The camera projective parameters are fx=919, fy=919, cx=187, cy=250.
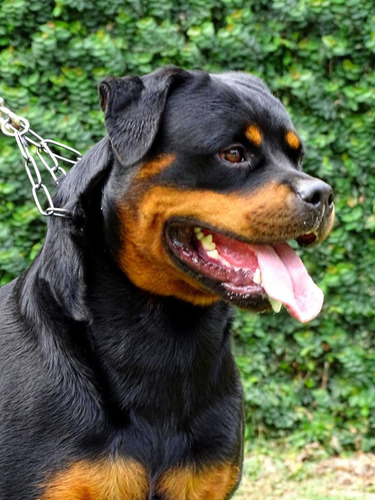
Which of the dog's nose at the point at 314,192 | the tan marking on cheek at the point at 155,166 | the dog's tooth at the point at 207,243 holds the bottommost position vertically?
the dog's tooth at the point at 207,243

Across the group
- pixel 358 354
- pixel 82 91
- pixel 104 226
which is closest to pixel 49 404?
pixel 104 226

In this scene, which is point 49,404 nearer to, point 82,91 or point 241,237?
point 241,237

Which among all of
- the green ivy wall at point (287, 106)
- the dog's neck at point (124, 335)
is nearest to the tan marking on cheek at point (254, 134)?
the dog's neck at point (124, 335)

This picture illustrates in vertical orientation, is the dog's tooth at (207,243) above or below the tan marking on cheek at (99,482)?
above

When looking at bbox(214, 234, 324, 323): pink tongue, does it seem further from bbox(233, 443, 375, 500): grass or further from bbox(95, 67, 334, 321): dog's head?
bbox(233, 443, 375, 500): grass

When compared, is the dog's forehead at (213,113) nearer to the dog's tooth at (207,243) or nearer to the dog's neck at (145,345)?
the dog's tooth at (207,243)

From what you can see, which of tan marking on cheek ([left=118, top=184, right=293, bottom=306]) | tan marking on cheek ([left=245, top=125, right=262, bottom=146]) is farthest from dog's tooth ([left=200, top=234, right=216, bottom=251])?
tan marking on cheek ([left=245, top=125, right=262, bottom=146])

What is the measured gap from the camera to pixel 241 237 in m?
2.96

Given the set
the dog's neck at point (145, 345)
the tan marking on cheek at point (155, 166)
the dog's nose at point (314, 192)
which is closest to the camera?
the dog's nose at point (314, 192)

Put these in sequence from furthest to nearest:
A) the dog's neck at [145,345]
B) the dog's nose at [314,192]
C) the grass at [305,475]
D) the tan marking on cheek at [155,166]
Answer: the grass at [305,475]
the dog's neck at [145,345]
the tan marking on cheek at [155,166]
the dog's nose at [314,192]

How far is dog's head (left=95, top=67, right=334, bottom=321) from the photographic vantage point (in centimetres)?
296

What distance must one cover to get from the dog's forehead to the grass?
9.26 feet

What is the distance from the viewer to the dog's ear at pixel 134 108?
9.82 ft

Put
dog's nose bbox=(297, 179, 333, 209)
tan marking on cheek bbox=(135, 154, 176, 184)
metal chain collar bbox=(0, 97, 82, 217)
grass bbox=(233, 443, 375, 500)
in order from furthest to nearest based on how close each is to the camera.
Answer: grass bbox=(233, 443, 375, 500), metal chain collar bbox=(0, 97, 82, 217), tan marking on cheek bbox=(135, 154, 176, 184), dog's nose bbox=(297, 179, 333, 209)
